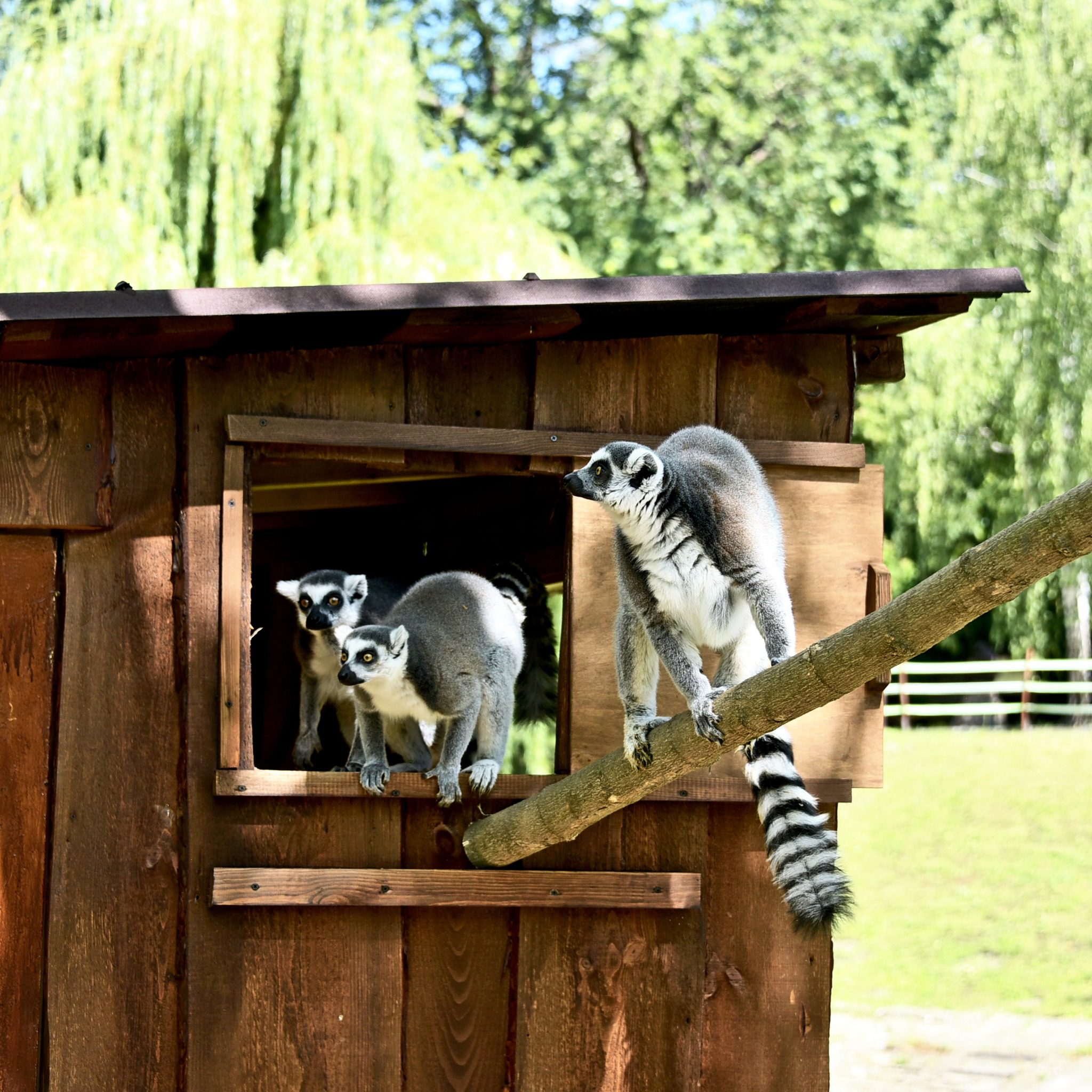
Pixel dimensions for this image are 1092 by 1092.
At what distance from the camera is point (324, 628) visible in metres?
4.94

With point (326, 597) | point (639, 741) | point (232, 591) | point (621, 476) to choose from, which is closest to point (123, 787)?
point (232, 591)

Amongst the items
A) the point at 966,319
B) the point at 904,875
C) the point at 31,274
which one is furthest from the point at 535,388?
the point at 966,319

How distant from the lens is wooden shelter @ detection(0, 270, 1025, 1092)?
162 inches

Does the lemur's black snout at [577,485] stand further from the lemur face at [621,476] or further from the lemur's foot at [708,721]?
the lemur's foot at [708,721]

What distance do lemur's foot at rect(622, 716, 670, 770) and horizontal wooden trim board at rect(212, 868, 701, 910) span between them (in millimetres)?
535

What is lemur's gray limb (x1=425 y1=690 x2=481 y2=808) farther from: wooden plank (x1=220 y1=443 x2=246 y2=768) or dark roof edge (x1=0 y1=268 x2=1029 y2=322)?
dark roof edge (x1=0 y1=268 x2=1029 y2=322)

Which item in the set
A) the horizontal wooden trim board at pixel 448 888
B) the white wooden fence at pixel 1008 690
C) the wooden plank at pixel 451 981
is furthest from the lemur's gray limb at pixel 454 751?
the white wooden fence at pixel 1008 690

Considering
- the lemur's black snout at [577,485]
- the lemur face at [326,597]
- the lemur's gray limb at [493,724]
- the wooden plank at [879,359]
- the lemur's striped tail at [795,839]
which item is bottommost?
the lemur's striped tail at [795,839]

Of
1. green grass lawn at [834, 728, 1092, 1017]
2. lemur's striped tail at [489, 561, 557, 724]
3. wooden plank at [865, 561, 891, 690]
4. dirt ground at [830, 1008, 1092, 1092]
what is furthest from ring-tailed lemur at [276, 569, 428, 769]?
green grass lawn at [834, 728, 1092, 1017]

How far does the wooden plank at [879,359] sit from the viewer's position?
15.6 ft

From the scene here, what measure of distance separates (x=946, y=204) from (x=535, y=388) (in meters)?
16.7

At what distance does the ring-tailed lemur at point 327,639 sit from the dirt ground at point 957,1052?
3341mm

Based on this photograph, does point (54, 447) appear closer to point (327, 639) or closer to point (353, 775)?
point (353, 775)

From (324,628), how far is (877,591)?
6.37ft
